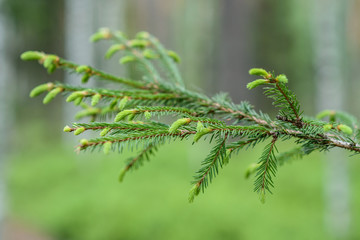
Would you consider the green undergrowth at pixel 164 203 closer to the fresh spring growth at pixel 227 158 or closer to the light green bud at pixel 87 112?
the light green bud at pixel 87 112

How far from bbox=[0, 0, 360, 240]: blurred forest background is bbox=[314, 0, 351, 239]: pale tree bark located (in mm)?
18

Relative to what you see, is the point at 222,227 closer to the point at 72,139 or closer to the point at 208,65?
the point at 72,139

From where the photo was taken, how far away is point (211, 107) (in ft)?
4.66

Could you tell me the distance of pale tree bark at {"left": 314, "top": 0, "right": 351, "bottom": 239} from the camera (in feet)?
18.8

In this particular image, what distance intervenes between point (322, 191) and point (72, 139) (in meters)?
9.33

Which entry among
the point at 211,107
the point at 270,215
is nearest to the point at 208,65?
the point at 270,215

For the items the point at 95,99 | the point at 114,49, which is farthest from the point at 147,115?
the point at 114,49

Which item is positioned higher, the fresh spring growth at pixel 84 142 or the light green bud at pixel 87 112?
the light green bud at pixel 87 112

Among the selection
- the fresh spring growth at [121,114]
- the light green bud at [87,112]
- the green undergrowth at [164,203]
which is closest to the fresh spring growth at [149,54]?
the light green bud at [87,112]

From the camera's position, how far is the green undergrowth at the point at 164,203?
615cm

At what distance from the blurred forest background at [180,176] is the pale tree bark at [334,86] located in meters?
0.02

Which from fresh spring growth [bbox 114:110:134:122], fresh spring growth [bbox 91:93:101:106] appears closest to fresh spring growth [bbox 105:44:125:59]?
fresh spring growth [bbox 91:93:101:106]

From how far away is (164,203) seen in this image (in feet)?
23.5

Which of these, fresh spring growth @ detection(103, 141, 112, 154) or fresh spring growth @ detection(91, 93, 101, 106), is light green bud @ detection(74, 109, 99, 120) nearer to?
fresh spring growth @ detection(91, 93, 101, 106)
